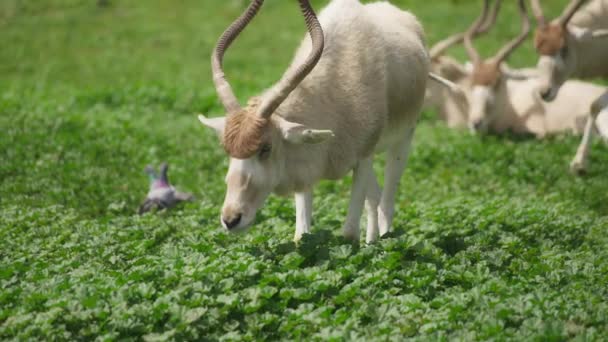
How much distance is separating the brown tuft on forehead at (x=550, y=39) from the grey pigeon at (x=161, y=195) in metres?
5.03

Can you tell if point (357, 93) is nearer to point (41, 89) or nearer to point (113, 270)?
point (113, 270)

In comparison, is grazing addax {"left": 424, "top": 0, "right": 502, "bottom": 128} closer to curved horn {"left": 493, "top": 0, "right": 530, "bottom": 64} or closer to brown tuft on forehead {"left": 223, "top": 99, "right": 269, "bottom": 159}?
curved horn {"left": 493, "top": 0, "right": 530, "bottom": 64}

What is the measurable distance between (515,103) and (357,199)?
6.18 meters

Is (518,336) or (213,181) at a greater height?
(213,181)

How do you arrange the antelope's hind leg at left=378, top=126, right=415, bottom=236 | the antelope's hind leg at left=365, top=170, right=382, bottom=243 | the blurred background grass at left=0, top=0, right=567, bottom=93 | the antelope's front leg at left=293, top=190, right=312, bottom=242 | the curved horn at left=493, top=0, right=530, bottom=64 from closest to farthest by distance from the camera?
A: the antelope's front leg at left=293, top=190, right=312, bottom=242 → the antelope's hind leg at left=365, top=170, right=382, bottom=243 → the antelope's hind leg at left=378, top=126, right=415, bottom=236 → the curved horn at left=493, top=0, right=530, bottom=64 → the blurred background grass at left=0, top=0, right=567, bottom=93

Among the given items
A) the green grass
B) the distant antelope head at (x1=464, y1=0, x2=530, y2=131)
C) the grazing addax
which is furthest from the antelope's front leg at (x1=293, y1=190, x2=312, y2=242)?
the grazing addax

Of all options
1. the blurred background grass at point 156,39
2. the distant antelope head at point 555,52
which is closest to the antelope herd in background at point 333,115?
the distant antelope head at point 555,52

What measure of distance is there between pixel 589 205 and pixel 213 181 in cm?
405

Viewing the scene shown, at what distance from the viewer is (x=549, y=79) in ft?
32.6

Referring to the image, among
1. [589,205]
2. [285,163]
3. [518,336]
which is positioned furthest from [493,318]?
[589,205]

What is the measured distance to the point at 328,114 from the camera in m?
5.73

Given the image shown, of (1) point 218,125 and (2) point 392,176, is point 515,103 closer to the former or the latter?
(2) point 392,176

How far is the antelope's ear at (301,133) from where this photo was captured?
5223 mm

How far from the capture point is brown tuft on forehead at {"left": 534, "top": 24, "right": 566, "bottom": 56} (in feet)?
32.4
